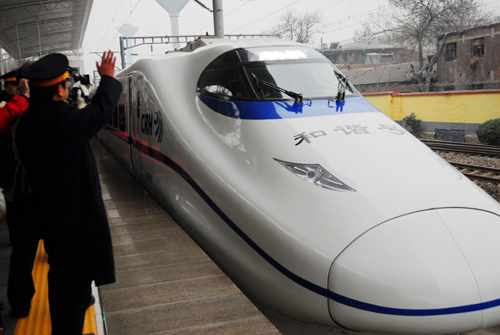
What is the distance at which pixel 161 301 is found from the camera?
9.36ft

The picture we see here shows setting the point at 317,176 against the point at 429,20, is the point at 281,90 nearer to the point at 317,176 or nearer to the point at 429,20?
the point at 317,176

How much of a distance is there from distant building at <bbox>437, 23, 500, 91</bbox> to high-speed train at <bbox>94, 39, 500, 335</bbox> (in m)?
28.0

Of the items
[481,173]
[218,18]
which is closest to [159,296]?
[481,173]

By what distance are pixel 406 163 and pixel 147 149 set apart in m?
2.94

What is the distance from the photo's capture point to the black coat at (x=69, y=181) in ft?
6.76

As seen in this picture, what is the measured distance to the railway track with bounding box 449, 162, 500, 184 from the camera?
339 inches

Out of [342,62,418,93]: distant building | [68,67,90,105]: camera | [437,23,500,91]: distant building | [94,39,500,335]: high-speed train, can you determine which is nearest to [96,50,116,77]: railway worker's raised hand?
[68,67,90,105]: camera

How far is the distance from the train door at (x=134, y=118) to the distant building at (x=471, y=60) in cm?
2719

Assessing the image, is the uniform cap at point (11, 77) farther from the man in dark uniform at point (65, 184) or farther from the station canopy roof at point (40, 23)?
the station canopy roof at point (40, 23)

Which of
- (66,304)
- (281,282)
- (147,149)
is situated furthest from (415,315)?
(147,149)

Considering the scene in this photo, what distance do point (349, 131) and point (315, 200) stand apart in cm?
82

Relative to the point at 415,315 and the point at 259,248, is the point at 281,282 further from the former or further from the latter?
the point at 415,315

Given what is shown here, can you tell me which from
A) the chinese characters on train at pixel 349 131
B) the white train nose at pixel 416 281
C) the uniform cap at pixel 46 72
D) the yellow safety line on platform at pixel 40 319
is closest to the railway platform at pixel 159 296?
the yellow safety line on platform at pixel 40 319

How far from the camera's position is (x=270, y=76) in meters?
3.89
